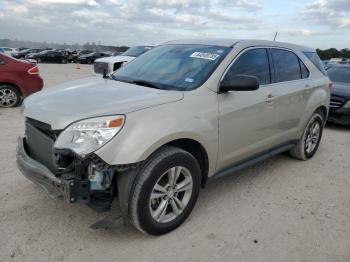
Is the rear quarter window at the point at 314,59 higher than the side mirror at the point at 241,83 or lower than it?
higher

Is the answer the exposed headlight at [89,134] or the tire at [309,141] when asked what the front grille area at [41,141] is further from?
the tire at [309,141]

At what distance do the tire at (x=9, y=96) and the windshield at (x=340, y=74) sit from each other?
7916 millimetres

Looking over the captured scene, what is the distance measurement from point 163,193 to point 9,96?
23.1 feet

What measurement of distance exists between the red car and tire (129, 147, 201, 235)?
6.90 metres

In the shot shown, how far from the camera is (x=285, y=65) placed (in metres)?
4.96

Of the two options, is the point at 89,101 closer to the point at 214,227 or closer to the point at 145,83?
the point at 145,83

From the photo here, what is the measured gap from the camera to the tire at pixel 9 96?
8.93 meters

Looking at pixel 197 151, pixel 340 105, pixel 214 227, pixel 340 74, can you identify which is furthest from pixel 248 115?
pixel 340 74

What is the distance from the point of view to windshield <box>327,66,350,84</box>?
9.44 m

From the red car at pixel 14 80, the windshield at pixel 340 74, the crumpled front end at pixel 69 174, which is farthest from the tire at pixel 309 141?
the red car at pixel 14 80

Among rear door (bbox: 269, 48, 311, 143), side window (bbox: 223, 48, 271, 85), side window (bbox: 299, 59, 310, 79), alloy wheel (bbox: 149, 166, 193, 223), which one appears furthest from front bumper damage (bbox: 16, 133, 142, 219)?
side window (bbox: 299, 59, 310, 79)

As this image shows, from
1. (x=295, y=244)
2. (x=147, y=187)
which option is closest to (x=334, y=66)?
(x=295, y=244)

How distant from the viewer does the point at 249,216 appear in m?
3.88

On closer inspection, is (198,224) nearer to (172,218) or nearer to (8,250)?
(172,218)
